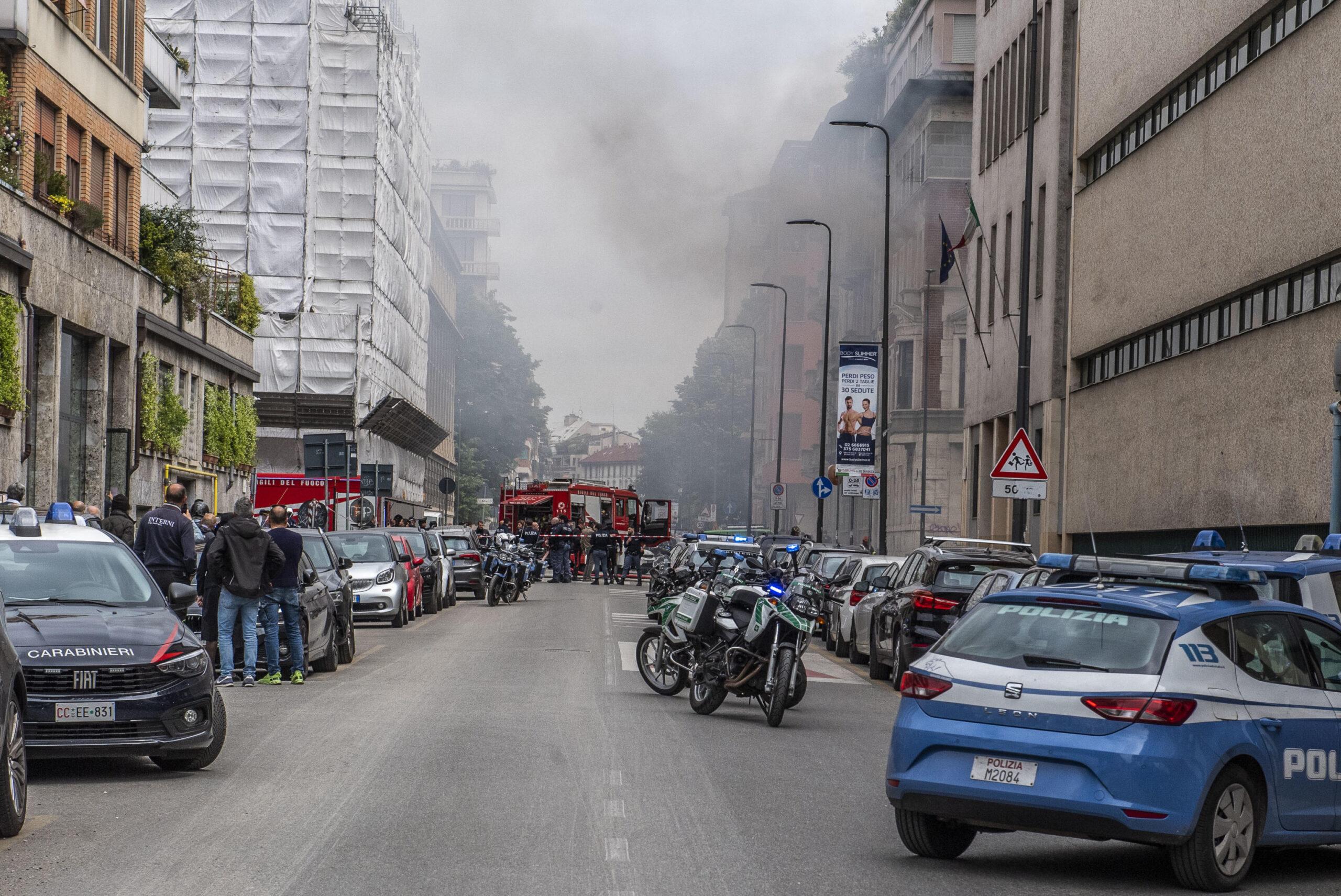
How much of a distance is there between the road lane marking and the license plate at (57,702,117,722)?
10199 millimetres

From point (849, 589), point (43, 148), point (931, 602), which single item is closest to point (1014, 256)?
point (849, 589)

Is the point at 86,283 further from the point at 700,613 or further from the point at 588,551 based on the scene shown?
the point at 588,551

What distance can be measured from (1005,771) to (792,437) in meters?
112

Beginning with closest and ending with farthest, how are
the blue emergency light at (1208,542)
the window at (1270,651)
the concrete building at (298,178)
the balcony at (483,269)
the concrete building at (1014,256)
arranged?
the window at (1270,651)
the blue emergency light at (1208,542)
the concrete building at (1014,256)
the concrete building at (298,178)
the balcony at (483,269)

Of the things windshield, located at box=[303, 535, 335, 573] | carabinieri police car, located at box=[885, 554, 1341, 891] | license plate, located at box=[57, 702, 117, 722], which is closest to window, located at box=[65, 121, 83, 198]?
windshield, located at box=[303, 535, 335, 573]

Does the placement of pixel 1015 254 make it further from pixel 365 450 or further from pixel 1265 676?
pixel 1265 676

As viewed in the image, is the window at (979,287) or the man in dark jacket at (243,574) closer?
the man in dark jacket at (243,574)

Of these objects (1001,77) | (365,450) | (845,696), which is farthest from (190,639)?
(365,450)

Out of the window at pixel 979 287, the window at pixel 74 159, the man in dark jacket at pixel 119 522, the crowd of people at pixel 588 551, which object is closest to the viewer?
the man in dark jacket at pixel 119 522

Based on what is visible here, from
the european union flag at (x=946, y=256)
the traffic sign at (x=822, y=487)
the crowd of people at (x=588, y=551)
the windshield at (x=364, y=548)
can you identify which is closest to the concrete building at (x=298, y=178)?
the crowd of people at (x=588, y=551)

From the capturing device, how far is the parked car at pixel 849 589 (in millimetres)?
23906

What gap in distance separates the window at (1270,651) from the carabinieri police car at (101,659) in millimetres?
6204

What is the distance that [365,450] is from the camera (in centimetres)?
6344

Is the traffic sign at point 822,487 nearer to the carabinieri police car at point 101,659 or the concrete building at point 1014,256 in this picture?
the concrete building at point 1014,256
